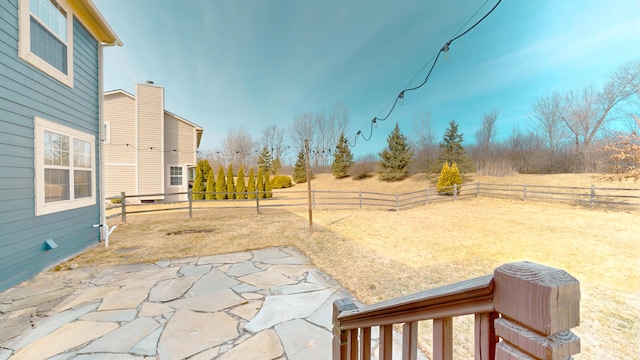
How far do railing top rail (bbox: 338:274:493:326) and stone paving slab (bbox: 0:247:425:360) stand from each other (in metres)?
1.26

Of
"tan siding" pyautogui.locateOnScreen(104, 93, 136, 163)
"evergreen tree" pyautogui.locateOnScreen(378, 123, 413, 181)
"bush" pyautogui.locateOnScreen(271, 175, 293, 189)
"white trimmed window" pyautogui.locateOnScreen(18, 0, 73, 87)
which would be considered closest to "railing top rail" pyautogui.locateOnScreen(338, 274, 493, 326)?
"white trimmed window" pyautogui.locateOnScreen(18, 0, 73, 87)

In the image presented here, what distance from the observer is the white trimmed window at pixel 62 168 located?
341 centimetres

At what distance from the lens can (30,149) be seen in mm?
3258

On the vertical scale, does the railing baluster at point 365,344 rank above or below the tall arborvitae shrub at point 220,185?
below

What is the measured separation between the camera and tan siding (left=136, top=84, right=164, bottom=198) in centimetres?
1127

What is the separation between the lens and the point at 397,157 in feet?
59.3

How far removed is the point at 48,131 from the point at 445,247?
7.11 metres

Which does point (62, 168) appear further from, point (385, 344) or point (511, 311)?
point (511, 311)

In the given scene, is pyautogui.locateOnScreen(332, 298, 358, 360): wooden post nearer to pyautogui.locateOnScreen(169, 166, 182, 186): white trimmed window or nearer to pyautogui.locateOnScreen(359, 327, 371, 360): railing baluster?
pyautogui.locateOnScreen(359, 327, 371, 360): railing baluster

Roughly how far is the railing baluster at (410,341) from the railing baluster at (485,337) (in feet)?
0.80

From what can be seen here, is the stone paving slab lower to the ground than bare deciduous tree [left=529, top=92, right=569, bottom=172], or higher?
lower

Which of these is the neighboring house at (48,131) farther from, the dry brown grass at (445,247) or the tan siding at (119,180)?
the tan siding at (119,180)

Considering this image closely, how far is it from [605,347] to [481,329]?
8.72 ft

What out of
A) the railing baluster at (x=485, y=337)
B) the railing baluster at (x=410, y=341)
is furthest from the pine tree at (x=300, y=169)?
the railing baluster at (x=485, y=337)
